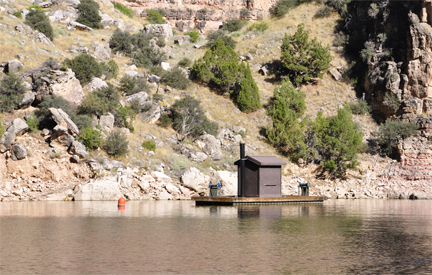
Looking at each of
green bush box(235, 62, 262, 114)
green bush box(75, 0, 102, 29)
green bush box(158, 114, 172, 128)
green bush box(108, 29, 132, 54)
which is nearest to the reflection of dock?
green bush box(158, 114, 172, 128)

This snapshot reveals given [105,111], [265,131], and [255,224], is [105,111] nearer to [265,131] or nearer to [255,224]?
[265,131]

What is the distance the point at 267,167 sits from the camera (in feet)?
117

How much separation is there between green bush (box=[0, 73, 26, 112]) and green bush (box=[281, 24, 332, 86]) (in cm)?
3127

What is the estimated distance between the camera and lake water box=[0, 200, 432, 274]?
13016 millimetres

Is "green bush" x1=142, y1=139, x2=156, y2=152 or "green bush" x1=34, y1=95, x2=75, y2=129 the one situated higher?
"green bush" x1=34, y1=95, x2=75, y2=129

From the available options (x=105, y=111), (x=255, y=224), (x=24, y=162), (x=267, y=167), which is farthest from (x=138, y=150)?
(x=255, y=224)

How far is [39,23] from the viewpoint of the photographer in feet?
183

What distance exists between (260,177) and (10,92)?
2313cm

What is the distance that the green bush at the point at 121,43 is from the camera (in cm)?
6122

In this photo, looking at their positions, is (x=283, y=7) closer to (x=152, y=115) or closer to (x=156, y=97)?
(x=156, y=97)

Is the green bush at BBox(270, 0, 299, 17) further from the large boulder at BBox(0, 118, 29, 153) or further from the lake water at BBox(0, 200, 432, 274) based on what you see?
the lake water at BBox(0, 200, 432, 274)

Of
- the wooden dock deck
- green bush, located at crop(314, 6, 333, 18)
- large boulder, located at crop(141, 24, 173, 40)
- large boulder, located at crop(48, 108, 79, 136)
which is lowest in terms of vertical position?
the wooden dock deck

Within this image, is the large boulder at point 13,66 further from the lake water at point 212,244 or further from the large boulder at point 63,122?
the lake water at point 212,244

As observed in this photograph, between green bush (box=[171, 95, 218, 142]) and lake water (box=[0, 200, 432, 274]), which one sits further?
green bush (box=[171, 95, 218, 142])
